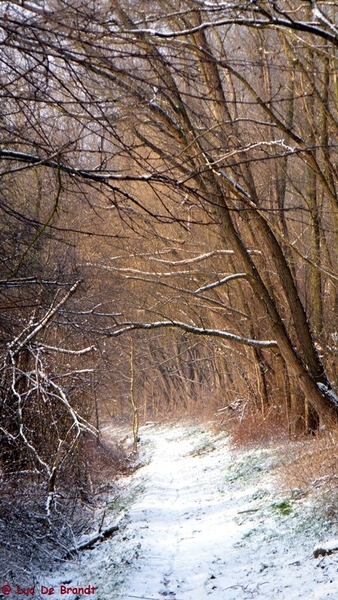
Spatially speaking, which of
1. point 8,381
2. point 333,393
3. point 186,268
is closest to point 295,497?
point 333,393

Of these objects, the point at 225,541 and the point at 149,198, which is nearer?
the point at 225,541

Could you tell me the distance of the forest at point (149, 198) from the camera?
376cm

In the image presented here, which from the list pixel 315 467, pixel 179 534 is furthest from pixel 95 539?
pixel 315 467

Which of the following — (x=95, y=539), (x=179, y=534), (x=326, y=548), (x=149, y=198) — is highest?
(x=149, y=198)

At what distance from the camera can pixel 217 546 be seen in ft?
26.9

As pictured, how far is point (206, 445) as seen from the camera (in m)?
18.0

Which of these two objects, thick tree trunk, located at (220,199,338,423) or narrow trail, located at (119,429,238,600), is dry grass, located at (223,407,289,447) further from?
thick tree trunk, located at (220,199,338,423)

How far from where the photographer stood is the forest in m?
3.76

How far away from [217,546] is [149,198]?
435 inches

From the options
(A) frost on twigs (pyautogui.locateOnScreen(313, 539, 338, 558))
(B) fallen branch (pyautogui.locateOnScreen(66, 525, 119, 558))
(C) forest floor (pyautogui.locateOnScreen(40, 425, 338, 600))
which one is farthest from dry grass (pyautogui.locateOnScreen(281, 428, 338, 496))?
(B) fallen branch (pyautogui.locateOnScreen(66, 525, 119, 558))

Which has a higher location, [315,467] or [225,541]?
[315,467]

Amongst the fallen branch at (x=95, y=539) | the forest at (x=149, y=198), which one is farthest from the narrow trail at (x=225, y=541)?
the forest at (x=149, y=198)

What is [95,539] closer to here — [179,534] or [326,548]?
[179,534]

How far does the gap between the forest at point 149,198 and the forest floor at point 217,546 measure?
87cm
